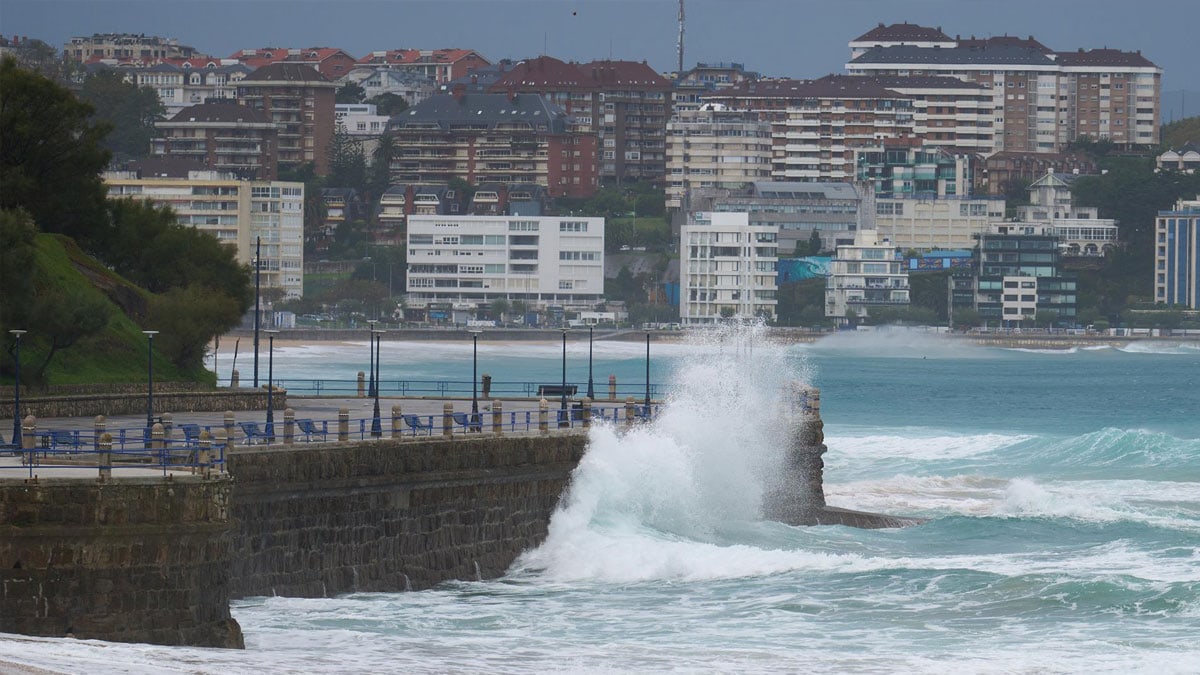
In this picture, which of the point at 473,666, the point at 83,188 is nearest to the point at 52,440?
the point at 473,666

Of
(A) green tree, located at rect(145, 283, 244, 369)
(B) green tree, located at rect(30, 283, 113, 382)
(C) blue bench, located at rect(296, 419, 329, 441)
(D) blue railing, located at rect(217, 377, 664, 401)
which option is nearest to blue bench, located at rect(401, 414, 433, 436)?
(C) blue bench, located at rect(296, 419, 329, 441)

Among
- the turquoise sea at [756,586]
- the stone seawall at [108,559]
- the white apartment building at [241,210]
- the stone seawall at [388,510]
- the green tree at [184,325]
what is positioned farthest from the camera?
the white apartment building at [241,210]

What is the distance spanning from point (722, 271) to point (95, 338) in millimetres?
149473

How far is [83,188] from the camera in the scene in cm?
5684

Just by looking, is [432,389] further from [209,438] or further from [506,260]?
[506,260]

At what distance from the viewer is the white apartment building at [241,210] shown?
7185 inches

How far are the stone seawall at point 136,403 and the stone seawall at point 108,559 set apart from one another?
14022 mm

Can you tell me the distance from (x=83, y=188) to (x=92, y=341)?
9906 millimetres

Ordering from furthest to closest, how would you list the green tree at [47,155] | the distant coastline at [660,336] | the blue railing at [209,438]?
1. the distant coastline at [660,336]
2. the green tree at [47,155]
3. the blue railing at [209,438]

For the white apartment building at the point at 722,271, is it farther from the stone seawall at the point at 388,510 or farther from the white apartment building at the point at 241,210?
the stone seawall at the point at 388,510

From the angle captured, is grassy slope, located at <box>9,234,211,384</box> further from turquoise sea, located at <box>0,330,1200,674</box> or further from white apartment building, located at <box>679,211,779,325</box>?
white apartment building, located at <box>679,211,779,325</box>

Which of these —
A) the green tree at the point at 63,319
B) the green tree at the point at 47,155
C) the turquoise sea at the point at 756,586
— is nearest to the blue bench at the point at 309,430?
the turquoise sea at the point at 756,586

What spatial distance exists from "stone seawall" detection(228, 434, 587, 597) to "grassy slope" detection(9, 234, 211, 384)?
11732 millimetres

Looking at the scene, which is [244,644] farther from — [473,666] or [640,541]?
[640,541]
